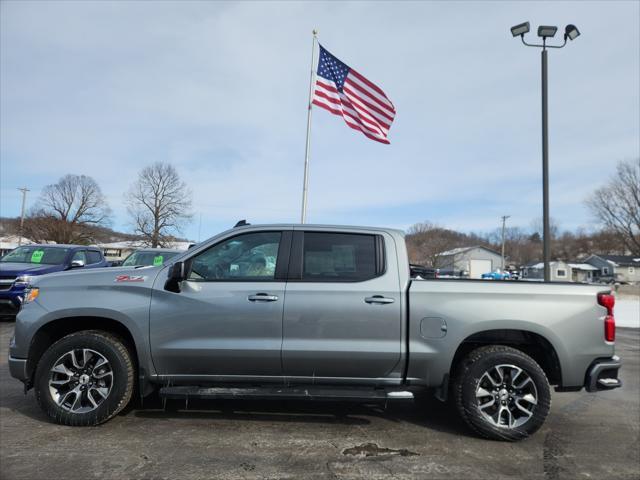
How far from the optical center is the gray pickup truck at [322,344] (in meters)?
3.72

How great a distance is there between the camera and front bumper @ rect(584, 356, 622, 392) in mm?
3711

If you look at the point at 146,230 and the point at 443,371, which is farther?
the point at 146,230

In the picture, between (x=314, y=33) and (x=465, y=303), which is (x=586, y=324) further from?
(x=314, y=33)

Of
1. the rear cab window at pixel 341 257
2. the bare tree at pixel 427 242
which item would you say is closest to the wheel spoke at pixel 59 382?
the rear cab window at pixel 341 257

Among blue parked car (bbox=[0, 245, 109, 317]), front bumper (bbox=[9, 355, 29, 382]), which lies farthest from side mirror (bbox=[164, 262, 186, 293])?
blue parked car (bbox=[0, 245, 109, 317])

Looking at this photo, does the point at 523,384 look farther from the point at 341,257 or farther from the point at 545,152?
the point at 545,152

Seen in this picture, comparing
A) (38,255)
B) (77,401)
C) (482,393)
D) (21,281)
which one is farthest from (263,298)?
(38,255)

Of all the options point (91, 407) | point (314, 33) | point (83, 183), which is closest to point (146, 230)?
point (83, 183)

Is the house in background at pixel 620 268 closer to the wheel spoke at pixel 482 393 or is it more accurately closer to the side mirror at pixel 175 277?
the wheel spoke at pixel 482 393

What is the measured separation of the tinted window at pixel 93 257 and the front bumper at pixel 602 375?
1215cm

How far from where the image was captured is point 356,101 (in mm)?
10633

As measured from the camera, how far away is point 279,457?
10.8 feet

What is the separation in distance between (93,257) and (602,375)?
41.3 ft

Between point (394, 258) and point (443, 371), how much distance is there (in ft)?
3.56
